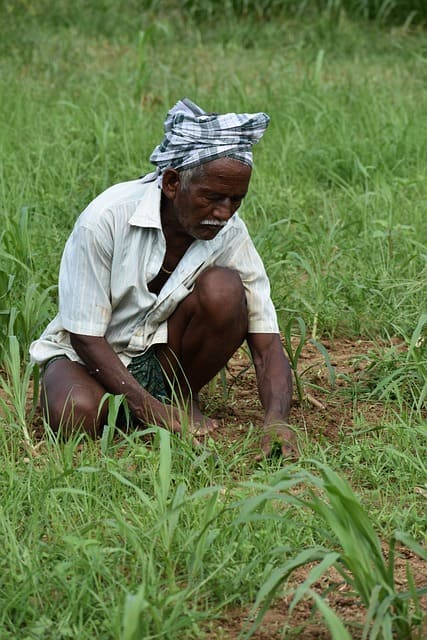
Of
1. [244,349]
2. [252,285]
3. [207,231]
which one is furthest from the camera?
[244,349]

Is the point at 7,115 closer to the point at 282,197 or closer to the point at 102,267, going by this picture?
the point at 282,197

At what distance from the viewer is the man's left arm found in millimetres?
3938

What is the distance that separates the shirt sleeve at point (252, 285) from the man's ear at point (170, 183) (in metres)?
0.33

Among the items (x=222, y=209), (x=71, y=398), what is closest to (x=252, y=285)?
(x=222, y=209)

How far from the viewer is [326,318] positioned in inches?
202

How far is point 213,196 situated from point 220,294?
1.21 feet

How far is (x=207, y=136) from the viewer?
12.7 feet

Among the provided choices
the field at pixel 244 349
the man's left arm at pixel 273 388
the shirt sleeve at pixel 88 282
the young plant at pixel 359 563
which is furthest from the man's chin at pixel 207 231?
the young plant at pixel 359 563

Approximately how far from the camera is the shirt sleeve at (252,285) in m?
4.21

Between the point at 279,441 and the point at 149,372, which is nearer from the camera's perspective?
the point at 279,441

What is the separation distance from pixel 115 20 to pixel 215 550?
6619mm

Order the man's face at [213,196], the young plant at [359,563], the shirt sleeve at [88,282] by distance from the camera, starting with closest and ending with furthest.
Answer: the young plant at [359,563] → the man's face at [213,196] → the shirt sleeve at [88,282]

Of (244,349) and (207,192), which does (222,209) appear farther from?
(244,349)

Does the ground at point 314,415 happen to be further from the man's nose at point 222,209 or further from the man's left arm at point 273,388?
the man's nose at point 222,209
